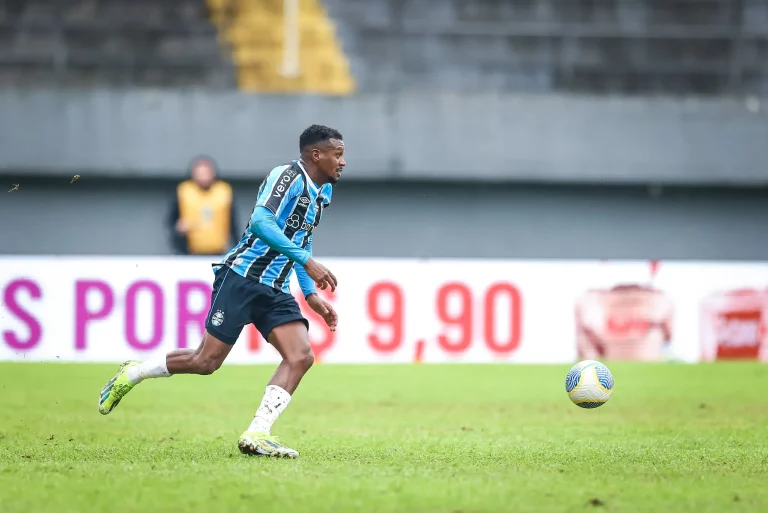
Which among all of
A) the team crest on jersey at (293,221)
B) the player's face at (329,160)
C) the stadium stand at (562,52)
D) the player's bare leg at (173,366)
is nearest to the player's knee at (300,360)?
the player's bare leg at (173,366)

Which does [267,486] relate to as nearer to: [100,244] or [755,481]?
[755,481]

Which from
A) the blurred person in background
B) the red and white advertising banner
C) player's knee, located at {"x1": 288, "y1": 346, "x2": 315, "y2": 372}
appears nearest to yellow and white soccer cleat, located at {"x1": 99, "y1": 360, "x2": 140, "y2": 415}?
player's knee, located at {"x1": 288, "y1": 346, "x2": 315, "y2": 372}

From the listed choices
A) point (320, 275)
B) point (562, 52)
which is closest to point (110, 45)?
point (562, 52)

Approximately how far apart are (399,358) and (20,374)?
415 centimetres

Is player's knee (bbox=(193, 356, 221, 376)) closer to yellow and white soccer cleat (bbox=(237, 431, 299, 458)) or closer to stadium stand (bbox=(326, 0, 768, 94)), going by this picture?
yellow and white soccer cleat (bbox=(237, 431, 299, 458))

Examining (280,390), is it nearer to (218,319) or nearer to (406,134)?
(218,319)

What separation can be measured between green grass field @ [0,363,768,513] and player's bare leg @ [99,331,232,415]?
1.16ft

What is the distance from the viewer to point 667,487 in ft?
18.7

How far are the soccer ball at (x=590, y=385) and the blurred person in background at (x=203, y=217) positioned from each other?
8640 millimetres

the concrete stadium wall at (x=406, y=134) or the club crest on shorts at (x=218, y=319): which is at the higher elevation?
the concrete stadium wall at (x=406, y=134)

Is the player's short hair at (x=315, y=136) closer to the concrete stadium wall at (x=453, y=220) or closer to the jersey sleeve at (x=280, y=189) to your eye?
the jersey sleeve at (x=280, y=189)

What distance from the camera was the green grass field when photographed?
17.4 feet

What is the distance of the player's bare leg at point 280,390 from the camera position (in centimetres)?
662

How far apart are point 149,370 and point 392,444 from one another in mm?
1622
